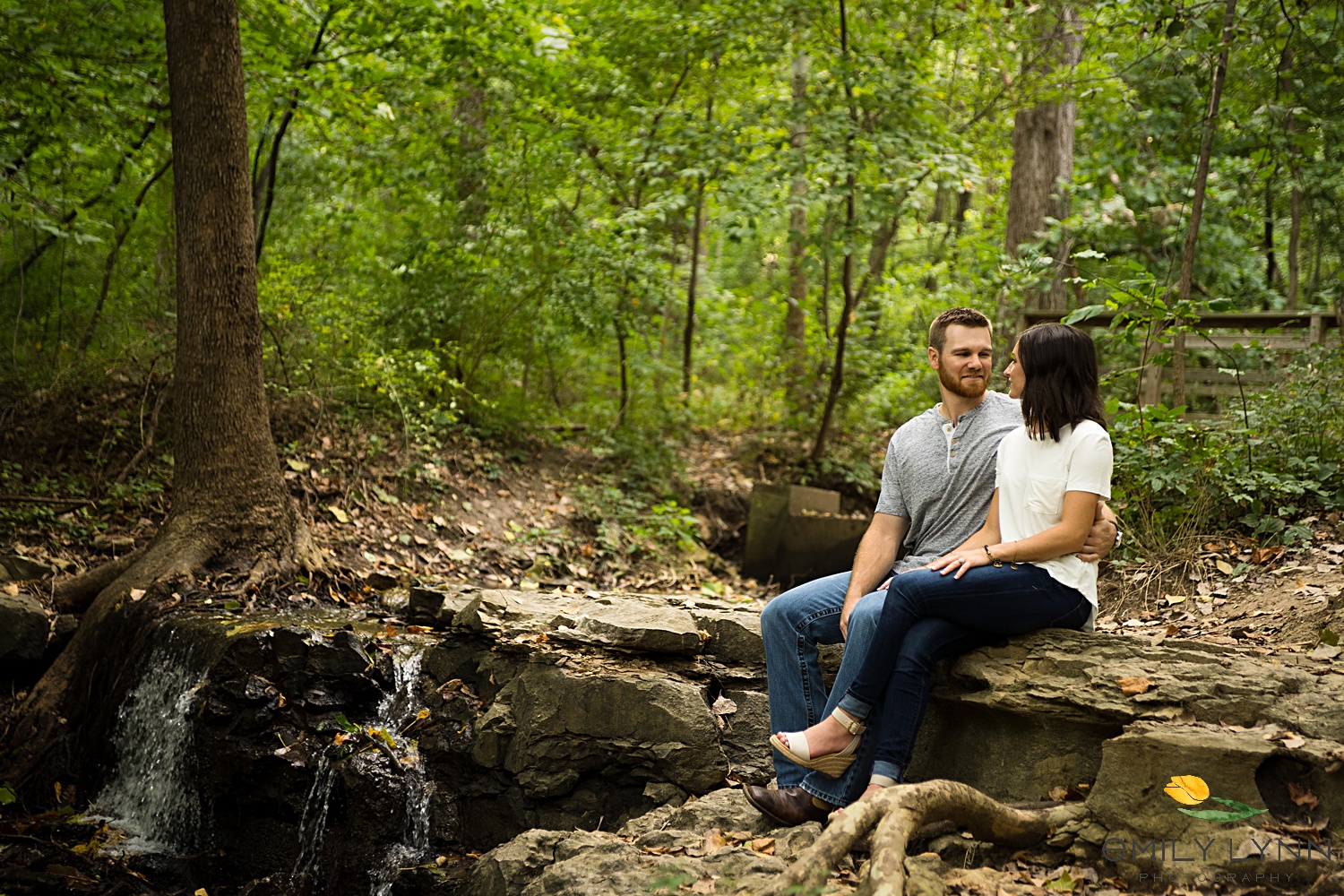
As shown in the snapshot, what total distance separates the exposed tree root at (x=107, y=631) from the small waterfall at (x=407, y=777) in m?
1.73

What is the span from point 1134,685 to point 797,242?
8.78 meters

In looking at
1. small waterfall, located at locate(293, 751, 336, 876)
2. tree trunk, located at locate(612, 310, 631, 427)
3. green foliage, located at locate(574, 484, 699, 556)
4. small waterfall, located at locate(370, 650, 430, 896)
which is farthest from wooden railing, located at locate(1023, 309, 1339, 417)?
small waterfall, located at locate(293, 751, 336, 876)

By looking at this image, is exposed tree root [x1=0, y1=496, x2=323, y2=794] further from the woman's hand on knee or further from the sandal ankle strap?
the woman's hand on knee

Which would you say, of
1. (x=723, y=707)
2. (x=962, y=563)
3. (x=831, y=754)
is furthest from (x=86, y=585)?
(x=962, y=563)

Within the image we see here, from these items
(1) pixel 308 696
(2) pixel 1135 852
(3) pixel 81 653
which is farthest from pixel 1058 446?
(3) pixel 81 653

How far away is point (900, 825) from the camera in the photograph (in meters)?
2.99

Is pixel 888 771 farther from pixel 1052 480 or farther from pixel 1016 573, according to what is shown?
pixel 1052 480

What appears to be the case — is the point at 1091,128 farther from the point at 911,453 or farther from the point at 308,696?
the point at 308,696

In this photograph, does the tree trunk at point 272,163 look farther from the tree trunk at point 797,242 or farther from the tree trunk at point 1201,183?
the tree trunk at point 1201,183

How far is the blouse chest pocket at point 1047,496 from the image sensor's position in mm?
3455

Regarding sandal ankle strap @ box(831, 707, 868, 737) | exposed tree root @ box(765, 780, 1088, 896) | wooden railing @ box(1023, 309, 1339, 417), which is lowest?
exposed tree root @ box(765, 780, 1088, 896)

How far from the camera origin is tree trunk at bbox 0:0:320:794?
20.9 ft

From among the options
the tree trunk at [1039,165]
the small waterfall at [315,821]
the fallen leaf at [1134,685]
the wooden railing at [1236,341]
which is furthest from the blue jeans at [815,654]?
the tree trunk at [1039,165]

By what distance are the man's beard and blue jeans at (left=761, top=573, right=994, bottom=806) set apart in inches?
37.6
